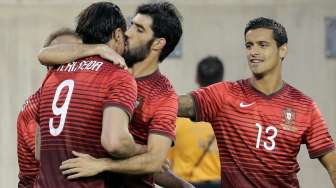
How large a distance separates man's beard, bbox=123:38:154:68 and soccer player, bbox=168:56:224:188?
1893mm

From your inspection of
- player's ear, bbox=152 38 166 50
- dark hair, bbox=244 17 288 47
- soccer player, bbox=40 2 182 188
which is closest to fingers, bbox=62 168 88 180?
soccer player, bbox=40 2 182 188

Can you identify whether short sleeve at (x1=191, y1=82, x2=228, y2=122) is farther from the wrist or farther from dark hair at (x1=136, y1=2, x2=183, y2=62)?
the wrist

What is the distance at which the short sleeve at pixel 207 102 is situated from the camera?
616cm

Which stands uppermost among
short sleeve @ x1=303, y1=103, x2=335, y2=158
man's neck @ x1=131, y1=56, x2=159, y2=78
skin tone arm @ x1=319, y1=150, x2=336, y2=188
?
man's neck @ x1=131, y1=56, x2=159, y2=78

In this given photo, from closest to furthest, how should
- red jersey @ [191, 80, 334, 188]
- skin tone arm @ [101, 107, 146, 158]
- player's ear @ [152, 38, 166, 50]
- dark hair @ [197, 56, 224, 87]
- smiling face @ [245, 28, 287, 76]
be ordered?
skin tone arm @ [101, 107, 146, 158], player's ear @ [152, 38, 166, 50], red jersey @ [191, 80, 334, 188], smiling face @ [245, 28, 287, 76], dark hair @ [197, 56, 224, 87]

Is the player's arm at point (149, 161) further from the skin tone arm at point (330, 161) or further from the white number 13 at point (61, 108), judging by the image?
the skin tone arm at point (330, 161)

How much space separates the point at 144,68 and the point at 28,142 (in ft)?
2.46

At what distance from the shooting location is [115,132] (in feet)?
15.8

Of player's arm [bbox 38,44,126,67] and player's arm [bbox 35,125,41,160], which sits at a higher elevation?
player's arm [bbox 38,44,126,67]

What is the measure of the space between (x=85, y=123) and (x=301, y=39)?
17.8ft

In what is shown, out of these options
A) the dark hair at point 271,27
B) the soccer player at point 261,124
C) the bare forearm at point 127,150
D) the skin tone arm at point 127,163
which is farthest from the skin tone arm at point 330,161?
the bare forearm at point 127,150

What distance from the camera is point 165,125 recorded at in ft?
17.6

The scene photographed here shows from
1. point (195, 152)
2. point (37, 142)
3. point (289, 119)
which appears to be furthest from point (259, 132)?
point (195, 152)

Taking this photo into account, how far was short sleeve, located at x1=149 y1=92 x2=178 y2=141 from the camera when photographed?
5.37 metres
